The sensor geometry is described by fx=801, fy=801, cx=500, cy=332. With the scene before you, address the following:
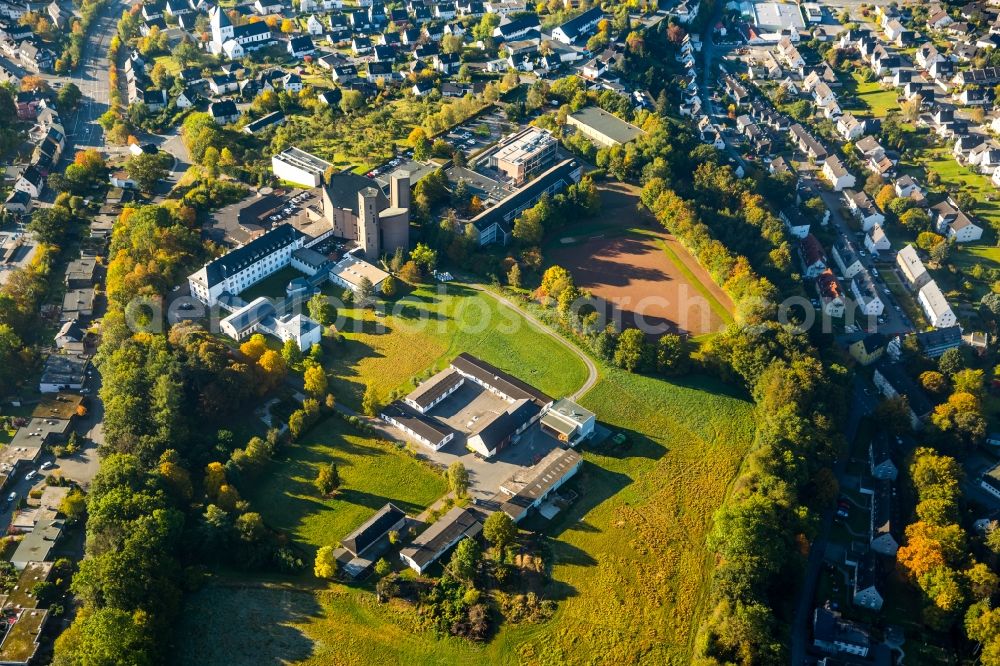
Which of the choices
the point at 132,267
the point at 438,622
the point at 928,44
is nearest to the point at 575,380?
the point at 438,622

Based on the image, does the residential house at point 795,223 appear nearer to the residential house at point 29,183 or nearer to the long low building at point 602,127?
the long low building at point 602,127

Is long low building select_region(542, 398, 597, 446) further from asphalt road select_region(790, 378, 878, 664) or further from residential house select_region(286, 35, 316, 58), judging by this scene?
residential house select_region(286, 35, 316, 58)

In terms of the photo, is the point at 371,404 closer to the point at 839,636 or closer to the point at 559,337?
the point at 559,337

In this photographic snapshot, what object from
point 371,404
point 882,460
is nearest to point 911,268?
point 882,460

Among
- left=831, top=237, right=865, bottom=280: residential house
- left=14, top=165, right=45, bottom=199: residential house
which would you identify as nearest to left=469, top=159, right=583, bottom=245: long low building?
left=831, top=237, right=865, bottom=280: residential house

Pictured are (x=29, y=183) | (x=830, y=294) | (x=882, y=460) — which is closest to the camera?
(x=882, y=460)

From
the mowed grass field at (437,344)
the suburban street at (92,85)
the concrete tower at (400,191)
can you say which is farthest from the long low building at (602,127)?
the suburban street at (92,85)
